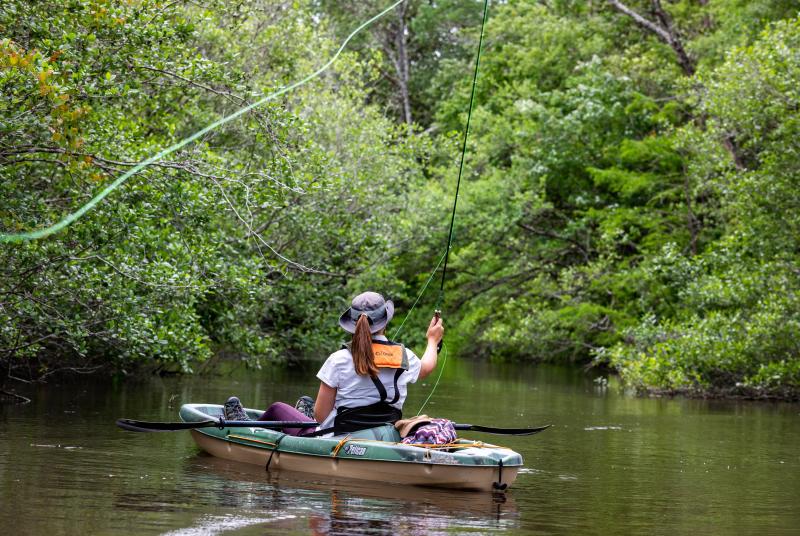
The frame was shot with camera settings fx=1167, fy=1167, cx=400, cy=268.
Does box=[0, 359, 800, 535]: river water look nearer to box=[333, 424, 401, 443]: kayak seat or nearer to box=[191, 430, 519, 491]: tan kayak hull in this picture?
box=[191, 430, 519, 491]: tan kayak hull

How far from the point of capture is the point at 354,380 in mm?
9133

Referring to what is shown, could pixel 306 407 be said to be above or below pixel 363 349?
below

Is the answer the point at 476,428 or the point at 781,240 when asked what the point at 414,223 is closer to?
the point at 781,240

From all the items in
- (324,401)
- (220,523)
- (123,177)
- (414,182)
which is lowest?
(220,523)

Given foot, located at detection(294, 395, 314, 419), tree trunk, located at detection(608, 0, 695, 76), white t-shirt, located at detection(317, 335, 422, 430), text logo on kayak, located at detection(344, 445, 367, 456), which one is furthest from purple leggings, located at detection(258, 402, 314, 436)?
tree trunk, located at detection(608, 0, 695, 76)

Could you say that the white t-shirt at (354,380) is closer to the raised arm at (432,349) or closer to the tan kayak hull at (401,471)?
the raised arm at (432,349)

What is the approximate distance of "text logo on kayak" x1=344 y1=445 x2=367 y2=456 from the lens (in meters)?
9.02

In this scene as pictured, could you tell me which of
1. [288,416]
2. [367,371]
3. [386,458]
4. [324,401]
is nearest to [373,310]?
[367,371]

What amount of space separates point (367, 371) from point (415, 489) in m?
0.97

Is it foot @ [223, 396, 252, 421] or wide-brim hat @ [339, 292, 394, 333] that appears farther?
foot @ [223, 396, 252, 421]

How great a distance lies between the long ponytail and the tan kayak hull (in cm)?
71

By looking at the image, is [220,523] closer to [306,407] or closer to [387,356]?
[387,356]

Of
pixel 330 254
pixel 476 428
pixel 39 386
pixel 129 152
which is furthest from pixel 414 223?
pixel 476 428

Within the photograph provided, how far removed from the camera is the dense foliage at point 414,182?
12.6m
